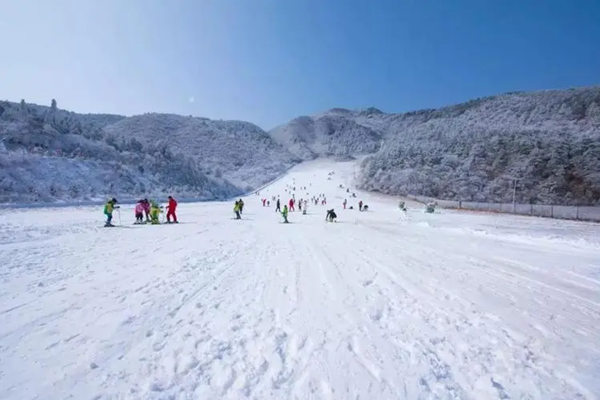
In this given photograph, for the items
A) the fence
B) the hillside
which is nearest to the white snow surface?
the fence

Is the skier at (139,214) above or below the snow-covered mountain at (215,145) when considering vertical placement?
below

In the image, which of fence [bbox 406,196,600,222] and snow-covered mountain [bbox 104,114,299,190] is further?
snow-covered mountain [bbox 104,114,299,190]

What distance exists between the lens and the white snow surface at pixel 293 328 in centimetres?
318

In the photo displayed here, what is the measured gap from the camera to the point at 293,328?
4426 mm

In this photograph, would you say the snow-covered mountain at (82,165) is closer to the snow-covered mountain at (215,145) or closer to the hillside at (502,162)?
the snow-covered mountain at (215,145)

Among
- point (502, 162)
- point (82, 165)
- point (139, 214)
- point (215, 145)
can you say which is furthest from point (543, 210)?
point (215, 145)

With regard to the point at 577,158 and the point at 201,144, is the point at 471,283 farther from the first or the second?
the point at 201,144

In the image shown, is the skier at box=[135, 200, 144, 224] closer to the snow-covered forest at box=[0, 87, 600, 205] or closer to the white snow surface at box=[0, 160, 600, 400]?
the white snow surface at box=[0, 160, 600, 400]

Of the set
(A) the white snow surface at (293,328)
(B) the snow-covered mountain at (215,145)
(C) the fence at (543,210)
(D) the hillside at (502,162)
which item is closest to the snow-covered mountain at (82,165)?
(B) the snow-covered mountain at (215,145)

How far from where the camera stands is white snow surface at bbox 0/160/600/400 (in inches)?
125

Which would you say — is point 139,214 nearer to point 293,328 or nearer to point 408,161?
point 293,328

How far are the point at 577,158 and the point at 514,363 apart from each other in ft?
Answer: 276

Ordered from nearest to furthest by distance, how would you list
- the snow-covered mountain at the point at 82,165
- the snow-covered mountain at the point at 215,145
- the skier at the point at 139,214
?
1. the skier at the point at 139,214
2. the snow-covered mountain at the point at 82,165
3. the snow-covered mountain at the point at 215,145

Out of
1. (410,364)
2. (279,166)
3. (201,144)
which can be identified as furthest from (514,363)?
(201,144)
